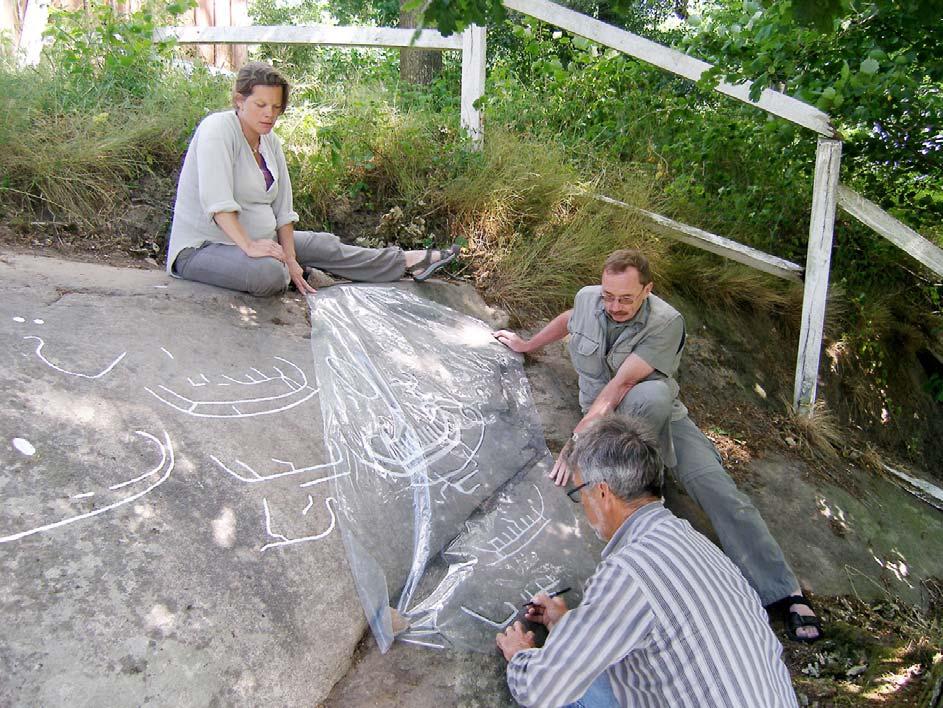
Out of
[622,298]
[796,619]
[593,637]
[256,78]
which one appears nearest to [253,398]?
[256,78]

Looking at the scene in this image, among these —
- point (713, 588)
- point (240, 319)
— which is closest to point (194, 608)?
point (713, 588)

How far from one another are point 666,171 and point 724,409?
7.04 feet

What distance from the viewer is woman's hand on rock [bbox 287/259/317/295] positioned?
165 inches

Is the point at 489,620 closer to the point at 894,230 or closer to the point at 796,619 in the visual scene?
the point at 796,619

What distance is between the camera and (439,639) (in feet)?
8.45

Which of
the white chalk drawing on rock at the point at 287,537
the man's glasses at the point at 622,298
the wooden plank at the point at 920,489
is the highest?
the man's glasses at the point at 622,298

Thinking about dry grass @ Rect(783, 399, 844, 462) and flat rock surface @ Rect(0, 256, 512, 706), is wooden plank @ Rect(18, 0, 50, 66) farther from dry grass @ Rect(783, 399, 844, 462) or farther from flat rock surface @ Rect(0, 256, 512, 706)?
dry grass @ Rect(783, 399, 844, 462)

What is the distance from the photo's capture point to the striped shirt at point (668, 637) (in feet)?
6.30

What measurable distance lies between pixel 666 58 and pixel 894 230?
173 centimetres

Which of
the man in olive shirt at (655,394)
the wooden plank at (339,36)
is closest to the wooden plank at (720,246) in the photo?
the wooden plank at (339,36)

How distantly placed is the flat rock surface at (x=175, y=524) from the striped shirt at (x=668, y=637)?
1.69ft

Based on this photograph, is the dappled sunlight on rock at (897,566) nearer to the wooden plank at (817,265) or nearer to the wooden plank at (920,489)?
the wooden plank at (920,489)

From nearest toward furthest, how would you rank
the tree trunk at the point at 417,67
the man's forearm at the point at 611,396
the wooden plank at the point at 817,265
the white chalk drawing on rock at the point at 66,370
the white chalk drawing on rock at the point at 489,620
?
the white chalk drawing on rock at the point at 489,620 < the white chalk drawing on rock at the point at 66,370 < the man's forearm at the point at 611,396 < the wooden plank at the point at 817,265 < the tree trunk at the point at 417,67

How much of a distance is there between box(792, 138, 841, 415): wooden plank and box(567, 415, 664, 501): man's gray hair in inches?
113
